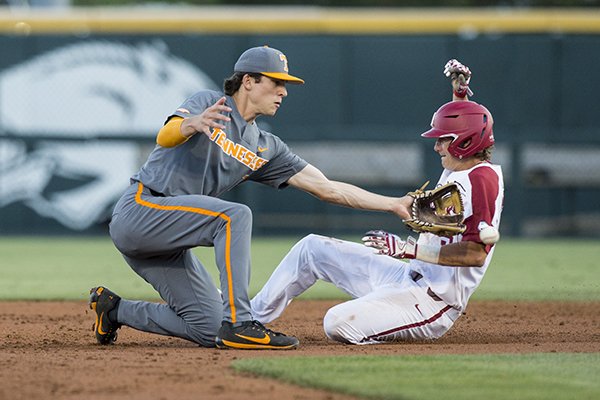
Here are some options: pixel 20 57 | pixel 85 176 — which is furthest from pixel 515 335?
pixel 20 57

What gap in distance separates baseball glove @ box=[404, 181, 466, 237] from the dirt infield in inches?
25.3

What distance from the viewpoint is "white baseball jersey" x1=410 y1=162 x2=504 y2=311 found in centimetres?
573

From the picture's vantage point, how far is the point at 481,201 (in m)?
5.73

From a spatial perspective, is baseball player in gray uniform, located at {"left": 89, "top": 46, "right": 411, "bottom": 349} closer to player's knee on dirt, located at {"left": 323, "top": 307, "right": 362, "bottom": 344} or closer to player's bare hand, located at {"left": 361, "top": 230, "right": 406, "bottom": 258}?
player's knee on dirt, located at {"left": 323, "top": 307, "right": 362, "bottom": 344}

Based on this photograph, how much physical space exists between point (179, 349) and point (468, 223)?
1703 millimetres

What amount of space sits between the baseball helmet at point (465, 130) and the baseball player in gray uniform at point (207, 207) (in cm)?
43

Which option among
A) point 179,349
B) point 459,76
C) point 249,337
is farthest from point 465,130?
point 179,349

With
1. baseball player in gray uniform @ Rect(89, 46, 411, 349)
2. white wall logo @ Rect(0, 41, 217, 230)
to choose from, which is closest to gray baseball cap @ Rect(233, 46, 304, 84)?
baseball player in gray uniform @ Rect(89, 46, 411, 349)

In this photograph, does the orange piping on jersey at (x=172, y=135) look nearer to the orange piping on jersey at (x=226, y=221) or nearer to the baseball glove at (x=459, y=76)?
the orange piping on jersey at (x=226, y=221)

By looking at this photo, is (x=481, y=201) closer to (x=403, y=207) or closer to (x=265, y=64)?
(x=403, y=207)

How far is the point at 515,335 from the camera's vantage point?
6730 millimetres

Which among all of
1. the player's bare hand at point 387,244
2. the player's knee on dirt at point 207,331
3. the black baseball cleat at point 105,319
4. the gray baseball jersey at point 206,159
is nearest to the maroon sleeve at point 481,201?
the player's bare hand at point 387,244

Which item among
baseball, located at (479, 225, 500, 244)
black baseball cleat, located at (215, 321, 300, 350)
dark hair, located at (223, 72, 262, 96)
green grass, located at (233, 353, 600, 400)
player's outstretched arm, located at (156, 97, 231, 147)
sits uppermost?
dark hair, located at (223, 72, 262, 96)

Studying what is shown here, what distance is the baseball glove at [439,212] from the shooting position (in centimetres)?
573
